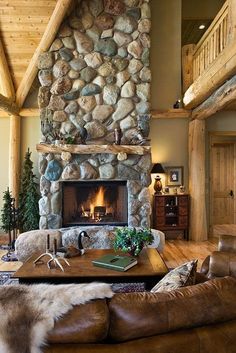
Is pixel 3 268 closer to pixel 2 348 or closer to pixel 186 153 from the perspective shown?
pixel 2 348

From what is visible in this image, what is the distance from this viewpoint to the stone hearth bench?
4516 mm

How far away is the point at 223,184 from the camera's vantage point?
8.28 metres

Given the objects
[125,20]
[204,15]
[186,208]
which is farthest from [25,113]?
[204,15]

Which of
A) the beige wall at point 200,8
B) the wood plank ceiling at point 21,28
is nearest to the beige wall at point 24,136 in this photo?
the wood plank ceiling at point 21,28

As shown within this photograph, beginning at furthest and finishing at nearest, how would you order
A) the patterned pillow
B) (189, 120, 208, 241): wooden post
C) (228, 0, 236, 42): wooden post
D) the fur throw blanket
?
1. (189, 120, 208, 241): wooden post
2. (228, 0, 236, 42): wooden post
3. the patterned pillow
4. the fur throw blanket

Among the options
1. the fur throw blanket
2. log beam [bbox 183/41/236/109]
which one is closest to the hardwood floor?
log beam [bbox 183/41/236/109]

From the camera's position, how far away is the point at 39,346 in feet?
4.06

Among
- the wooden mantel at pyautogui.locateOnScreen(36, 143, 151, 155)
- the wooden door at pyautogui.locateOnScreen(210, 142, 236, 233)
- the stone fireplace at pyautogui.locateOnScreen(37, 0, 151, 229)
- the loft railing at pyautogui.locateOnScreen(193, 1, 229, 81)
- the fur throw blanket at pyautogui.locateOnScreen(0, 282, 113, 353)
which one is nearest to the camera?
the fur throw blanket at pyautogui.locateOnScreen(0, 282, 113, 353)

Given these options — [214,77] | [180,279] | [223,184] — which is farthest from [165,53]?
[180,279]

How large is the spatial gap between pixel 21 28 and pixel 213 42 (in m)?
3.36

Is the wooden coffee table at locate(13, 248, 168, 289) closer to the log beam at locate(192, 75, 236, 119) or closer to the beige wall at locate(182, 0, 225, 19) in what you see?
the log beam at locate(192, 75, 236, 119)

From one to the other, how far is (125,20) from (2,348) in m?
5.60

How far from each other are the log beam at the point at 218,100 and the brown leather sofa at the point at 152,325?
3.46 meters

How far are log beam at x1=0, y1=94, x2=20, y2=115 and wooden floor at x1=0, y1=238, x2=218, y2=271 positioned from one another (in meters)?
2.62
